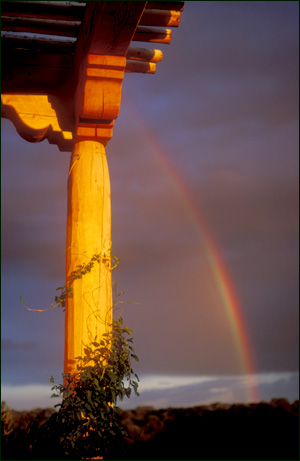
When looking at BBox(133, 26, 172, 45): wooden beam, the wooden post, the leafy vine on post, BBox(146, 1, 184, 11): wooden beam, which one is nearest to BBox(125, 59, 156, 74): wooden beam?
BBox(133, 26, 172, 45): wooden beam

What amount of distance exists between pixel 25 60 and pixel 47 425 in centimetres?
328

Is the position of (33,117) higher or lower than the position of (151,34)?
lower

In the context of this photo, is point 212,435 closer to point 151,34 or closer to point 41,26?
point 151,34

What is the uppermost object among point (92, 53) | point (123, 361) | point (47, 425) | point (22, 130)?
point (92, 53)

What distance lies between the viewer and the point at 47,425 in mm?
3625

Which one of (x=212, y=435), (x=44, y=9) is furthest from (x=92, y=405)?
(x=44, y=9)

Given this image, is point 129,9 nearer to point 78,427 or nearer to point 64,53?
point 64,53

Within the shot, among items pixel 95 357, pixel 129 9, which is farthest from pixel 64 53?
pixel 95 357

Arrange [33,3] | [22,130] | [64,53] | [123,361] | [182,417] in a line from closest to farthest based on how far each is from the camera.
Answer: [123,361] < [33,3] < [22,130] < [64,53] < [182,417]

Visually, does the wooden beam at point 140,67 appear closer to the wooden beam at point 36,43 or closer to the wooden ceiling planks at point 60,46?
the wooden ceiling planks at point 60,46

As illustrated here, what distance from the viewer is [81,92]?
13.7 feet

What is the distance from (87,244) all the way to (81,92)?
130 cm

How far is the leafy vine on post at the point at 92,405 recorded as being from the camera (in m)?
3.51

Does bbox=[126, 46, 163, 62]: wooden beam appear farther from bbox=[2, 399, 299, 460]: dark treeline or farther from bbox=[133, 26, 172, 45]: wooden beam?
bbox=[2, 399, 299, 460]: dark treeline
